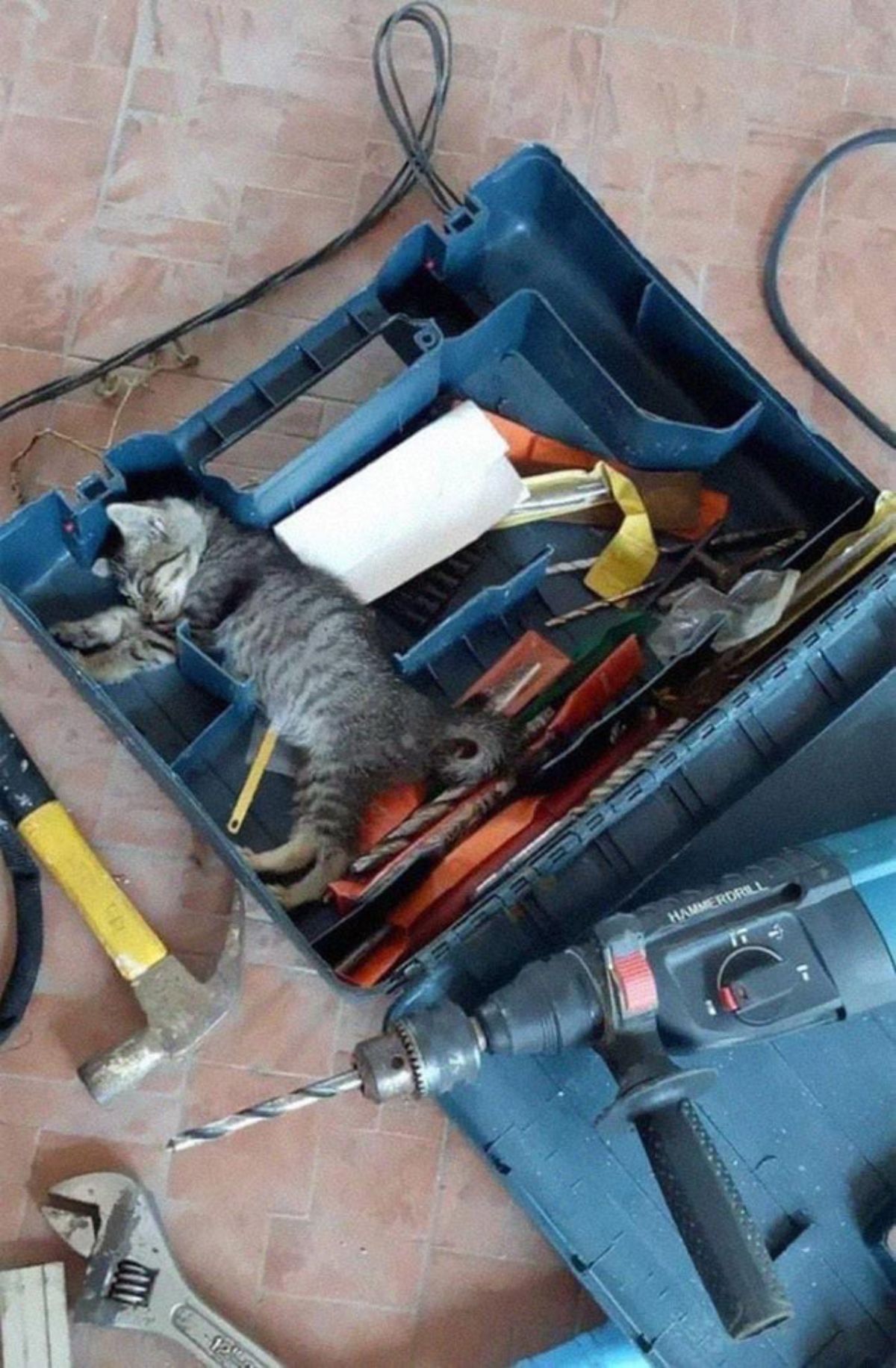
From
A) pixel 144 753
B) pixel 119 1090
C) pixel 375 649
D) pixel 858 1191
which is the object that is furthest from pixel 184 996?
pixel 858 1191

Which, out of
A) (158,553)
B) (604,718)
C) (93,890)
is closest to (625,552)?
(604,718)

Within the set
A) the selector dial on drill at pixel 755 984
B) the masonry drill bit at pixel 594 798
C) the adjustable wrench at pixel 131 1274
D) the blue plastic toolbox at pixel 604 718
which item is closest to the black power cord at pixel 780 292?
the blue plastic toolbox at pixel 604 718

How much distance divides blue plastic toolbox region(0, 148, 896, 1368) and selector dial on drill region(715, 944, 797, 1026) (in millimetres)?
154

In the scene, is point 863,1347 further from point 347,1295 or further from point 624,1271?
point 347,1295

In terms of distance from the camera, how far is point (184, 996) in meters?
1.15

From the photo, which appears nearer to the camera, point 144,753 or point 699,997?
point 699,997

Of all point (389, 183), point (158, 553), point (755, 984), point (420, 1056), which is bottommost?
point (755, 984)

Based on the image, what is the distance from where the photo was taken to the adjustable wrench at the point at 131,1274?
110 cm

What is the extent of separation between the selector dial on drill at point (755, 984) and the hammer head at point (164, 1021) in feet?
1.40

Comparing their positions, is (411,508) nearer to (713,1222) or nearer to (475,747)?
(475,747)

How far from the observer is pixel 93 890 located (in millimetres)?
1169

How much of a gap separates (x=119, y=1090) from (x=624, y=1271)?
45 centimetres

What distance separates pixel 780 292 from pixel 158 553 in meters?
0.71

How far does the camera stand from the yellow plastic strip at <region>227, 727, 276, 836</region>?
1.19m
